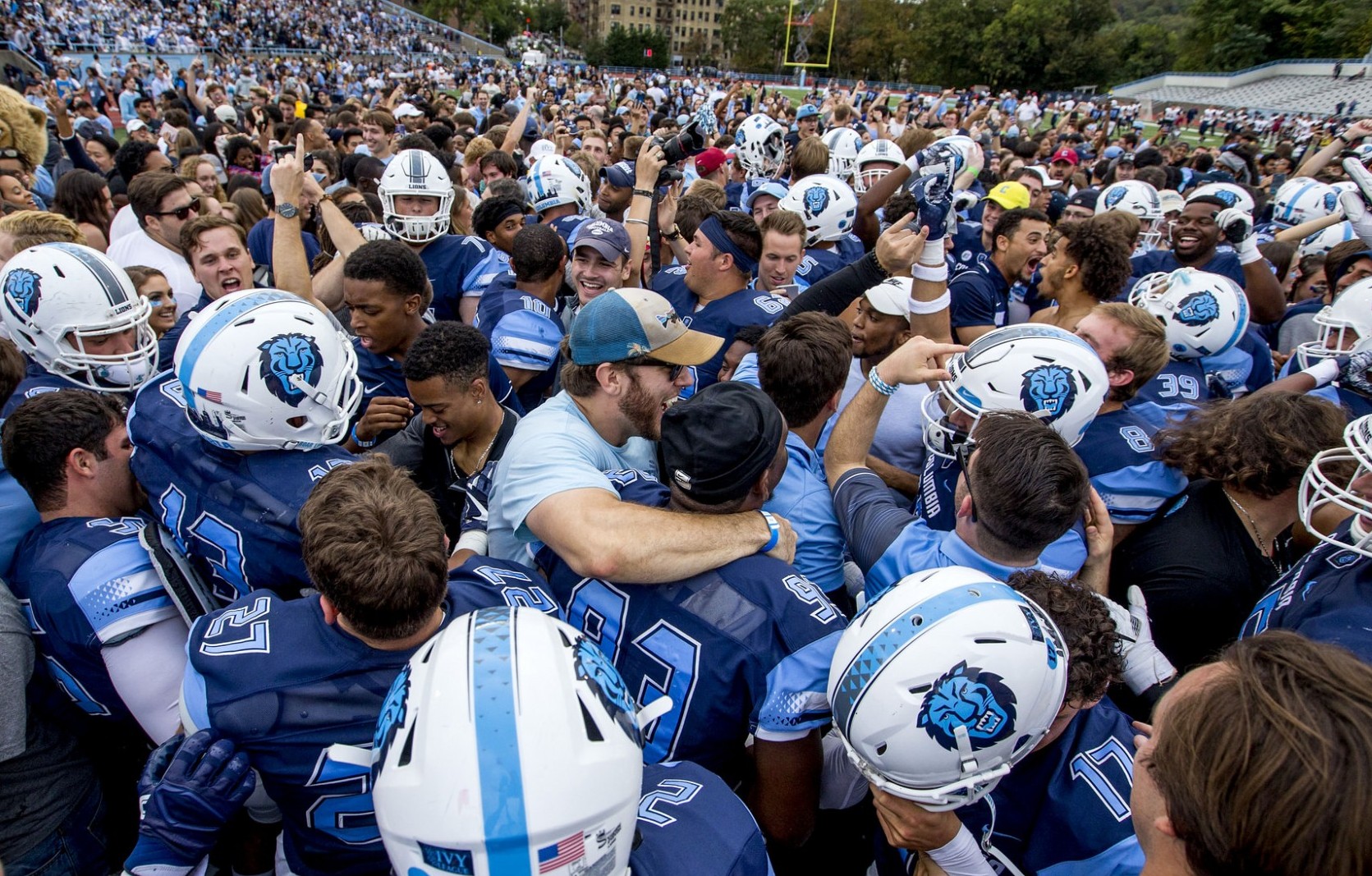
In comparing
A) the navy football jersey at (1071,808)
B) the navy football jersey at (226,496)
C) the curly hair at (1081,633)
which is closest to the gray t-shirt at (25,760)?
the navy football jersey at (226,496)

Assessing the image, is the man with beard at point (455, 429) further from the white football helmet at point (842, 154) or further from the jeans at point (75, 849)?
the white football helmet at point (842, 154)

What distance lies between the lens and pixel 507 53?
7962cm

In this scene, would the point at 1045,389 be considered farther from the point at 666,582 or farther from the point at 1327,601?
the point at 666,582

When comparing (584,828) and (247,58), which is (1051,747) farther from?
(247,58)

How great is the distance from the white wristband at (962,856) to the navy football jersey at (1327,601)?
1.16m

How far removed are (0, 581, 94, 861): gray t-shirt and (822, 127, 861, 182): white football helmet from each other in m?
9.39

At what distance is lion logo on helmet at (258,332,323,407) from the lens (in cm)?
252

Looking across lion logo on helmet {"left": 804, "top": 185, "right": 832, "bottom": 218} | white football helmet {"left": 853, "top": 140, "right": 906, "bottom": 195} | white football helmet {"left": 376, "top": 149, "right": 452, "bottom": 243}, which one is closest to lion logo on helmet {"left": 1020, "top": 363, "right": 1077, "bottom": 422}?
lion logo on helmet {"left": 804, "top": 185, "right": 832, "bottom": 218}

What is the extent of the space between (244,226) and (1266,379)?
8.92 meters

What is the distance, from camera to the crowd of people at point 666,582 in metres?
1.38

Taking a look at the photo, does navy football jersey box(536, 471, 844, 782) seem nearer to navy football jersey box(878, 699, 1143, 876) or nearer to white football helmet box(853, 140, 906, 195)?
navy football jersey box(878, 699, 1143, 876)

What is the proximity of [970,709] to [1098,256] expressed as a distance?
3.99 metres

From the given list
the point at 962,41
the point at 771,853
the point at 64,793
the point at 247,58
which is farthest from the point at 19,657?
the point at 962,41

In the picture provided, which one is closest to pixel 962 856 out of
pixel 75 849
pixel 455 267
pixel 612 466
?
pixel 612 466
